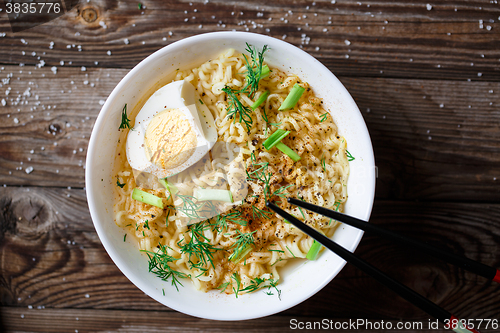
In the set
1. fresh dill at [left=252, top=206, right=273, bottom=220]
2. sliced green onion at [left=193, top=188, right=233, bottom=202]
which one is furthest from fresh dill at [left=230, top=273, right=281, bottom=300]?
sliced green onion at [left=193, top=188, right=233, bottom=202]

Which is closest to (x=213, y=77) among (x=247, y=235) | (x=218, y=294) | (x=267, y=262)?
(x=247, y=235)

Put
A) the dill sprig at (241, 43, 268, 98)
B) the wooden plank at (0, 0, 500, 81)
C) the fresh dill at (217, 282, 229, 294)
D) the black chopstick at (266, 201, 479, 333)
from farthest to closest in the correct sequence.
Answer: the wooden plank at (0, 0, 500, 81) < the fresh dill at (217, 282, 229, 294) < the dill sprig at (241, 43, 268, 98) < the black chopstick at (266, 201, 479, 333)

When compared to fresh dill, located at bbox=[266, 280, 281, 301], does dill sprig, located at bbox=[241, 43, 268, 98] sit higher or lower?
higher

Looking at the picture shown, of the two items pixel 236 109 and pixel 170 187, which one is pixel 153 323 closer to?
pixel 170 187

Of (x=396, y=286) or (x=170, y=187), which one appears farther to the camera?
(x=170, y=187)

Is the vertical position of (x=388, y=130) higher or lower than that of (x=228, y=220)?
higher

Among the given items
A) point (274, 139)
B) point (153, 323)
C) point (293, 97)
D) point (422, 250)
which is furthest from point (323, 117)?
point (153, 323)

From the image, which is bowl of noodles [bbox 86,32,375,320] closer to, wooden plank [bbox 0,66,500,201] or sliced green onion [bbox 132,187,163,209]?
sliced green onion [bbox 132,187,163,209]

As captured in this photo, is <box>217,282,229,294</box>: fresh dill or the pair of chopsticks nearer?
the pair of chopsticks
